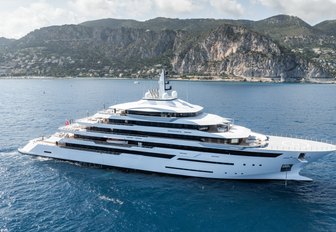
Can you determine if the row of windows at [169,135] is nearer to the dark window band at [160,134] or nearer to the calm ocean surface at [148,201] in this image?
the dark window band at [160,134]

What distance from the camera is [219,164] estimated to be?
30766mm

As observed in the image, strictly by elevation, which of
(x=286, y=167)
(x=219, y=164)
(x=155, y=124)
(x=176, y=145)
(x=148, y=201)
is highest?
(x=155, y=124)

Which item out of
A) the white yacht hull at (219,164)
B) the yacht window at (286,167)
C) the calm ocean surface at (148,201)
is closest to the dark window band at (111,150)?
the white yacht hull at (219,164)

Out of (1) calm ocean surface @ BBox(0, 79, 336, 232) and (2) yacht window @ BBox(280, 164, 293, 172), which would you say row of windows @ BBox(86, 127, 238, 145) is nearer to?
(1) calm ocean surface @ BBox(0, 79, 336, 232)

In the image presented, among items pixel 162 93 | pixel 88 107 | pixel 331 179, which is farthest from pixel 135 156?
pixel 88 107

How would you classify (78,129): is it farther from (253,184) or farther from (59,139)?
(253,184)

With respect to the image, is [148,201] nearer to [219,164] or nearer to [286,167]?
[219,164]

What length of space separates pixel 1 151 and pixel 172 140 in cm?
2217

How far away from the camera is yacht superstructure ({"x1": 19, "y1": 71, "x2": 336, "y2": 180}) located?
99.0 feet

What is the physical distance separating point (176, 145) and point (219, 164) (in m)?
4.42

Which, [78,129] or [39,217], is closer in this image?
[39,217]

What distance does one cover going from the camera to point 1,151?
40.2 meters

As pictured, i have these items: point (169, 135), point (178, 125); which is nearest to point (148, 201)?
point (169, 135)

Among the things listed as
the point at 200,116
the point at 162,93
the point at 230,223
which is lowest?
the point at 230,223
